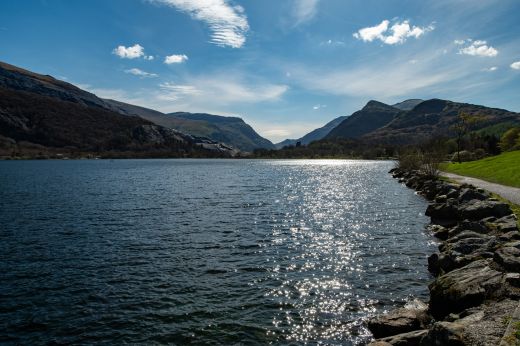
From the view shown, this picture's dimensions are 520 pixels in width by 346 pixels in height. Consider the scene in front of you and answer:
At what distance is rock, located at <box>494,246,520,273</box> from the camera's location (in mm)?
17891

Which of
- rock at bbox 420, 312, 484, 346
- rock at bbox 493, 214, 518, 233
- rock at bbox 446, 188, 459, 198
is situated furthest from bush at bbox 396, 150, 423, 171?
rock at bbox 420, 312, 484, 346

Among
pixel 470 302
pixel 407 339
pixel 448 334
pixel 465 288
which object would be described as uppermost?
pixel 448 334

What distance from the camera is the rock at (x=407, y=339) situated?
1434 centimetres

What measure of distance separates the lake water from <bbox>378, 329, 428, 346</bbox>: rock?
1736 mm

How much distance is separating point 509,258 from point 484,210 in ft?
58.5

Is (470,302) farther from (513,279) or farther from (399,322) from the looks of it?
(399,322)

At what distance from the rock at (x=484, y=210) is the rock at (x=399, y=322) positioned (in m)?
20.5

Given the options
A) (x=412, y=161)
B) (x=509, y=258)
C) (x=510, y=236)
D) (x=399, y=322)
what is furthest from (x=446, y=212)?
(x=412, y=161)

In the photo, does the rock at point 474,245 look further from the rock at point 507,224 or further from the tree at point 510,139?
the tree at point 510,139

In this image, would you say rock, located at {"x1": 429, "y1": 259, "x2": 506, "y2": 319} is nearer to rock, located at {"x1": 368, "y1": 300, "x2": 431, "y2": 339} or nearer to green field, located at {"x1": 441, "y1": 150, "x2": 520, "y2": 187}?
rock, located at {"x1": 368, "y1": 300, "x2": 431, "y2": 339}

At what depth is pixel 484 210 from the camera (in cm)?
3425

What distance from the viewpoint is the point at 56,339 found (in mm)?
16188

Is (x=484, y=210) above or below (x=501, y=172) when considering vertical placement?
below

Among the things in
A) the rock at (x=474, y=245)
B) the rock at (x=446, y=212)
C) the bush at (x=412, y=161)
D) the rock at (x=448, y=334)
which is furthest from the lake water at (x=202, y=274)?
the bush at (x=412, y=161)
